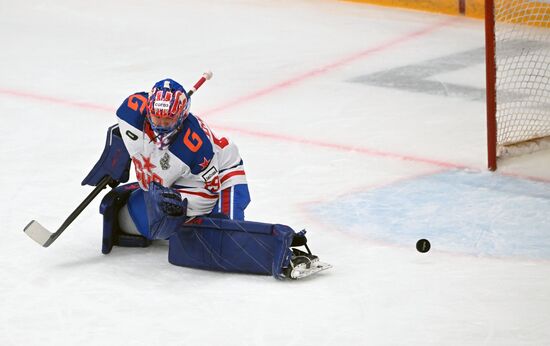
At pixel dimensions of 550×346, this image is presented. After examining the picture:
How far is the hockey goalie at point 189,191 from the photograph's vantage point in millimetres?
4527

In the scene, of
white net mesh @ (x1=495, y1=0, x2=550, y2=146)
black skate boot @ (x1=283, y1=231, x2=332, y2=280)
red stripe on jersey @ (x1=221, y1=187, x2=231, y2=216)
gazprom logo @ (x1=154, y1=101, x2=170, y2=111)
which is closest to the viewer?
gazprom logo @ (x1=154, y1=101, x2=170, y2=111)

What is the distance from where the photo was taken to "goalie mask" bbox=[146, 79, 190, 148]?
4.46 metres

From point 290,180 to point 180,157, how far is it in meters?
1.37

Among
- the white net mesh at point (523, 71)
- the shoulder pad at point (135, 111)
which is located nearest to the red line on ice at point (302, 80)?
the white net mesh at point (523, 71)

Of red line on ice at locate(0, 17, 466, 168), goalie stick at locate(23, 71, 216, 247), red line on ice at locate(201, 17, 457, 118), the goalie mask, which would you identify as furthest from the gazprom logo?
red line on ice at locate(201, 17, 457, 118)

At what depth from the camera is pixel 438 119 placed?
700 cm

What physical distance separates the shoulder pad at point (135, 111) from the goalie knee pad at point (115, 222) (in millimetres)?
355

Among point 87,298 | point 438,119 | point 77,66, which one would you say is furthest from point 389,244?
point 77,66

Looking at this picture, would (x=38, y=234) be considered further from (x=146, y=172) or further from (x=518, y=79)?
(x=518, y=79)

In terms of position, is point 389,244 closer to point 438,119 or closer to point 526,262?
point 526,262

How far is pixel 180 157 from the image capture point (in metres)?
4.60

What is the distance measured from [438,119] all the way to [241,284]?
270 centimetres

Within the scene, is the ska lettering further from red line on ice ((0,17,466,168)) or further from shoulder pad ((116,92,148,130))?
red line on ice ((0,17,466,168))

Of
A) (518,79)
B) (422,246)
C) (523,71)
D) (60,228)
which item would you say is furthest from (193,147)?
(523,71)
